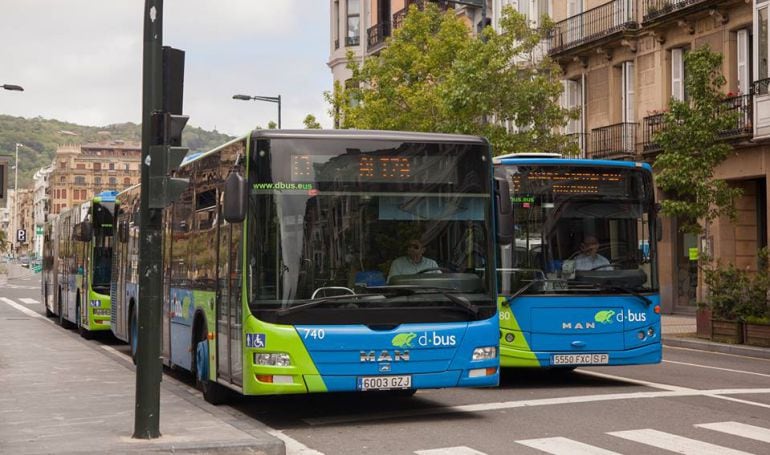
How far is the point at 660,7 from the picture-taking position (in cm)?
3550

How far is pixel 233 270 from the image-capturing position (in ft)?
40.7

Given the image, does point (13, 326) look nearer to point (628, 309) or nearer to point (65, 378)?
point (65, 378)

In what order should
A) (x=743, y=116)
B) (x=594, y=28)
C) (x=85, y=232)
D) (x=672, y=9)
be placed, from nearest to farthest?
1. (x=85, y=232)
2. (x=743, y=116)
3. (x=672, y=9)
4. (x=594, y=28)

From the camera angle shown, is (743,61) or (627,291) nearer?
(627,291)

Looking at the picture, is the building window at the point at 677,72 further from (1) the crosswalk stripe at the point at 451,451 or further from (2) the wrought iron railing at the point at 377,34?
(1) the crosswalk stripe at the point at 451,451

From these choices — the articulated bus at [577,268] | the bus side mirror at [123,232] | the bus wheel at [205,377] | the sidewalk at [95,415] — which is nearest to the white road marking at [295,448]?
the sidewalk at [95,415]

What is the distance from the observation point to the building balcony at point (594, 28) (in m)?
37.5

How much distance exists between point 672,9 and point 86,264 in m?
17.9

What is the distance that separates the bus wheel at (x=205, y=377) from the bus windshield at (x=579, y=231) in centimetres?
365

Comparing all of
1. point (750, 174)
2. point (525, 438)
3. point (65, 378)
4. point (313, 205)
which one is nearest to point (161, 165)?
point (313, 205)

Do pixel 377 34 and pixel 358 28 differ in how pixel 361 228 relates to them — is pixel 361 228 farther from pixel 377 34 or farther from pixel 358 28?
pixel 358 28

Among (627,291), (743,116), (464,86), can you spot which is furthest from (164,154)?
(464,86)

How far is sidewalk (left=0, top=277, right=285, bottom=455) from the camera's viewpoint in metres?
9.90

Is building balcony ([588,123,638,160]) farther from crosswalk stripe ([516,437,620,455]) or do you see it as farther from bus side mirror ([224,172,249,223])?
crosswalk stripe ([516,437,620,455])
